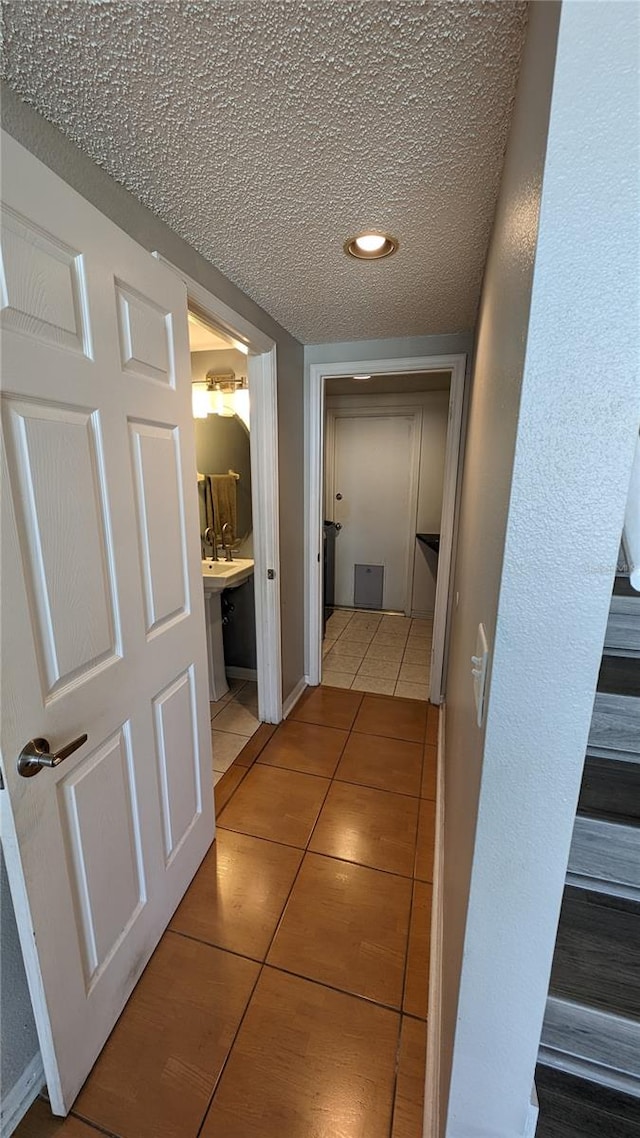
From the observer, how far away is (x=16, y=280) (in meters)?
0.79

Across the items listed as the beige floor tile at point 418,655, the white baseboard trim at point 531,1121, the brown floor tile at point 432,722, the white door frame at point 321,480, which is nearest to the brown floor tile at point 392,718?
the brown floor tile at point 432,722

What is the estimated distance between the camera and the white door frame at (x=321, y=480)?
94.1 inches

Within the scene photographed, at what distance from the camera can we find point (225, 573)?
2.55 m

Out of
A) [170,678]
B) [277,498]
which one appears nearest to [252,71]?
[170,678]

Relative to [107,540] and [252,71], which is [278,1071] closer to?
[107,540]

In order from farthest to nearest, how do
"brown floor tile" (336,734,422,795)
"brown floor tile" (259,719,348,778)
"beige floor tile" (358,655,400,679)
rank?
1. "beige floor tile" (358,655,400,679)
2. "brown floor tile" (259,719,348,778)
3. "brown floor tile" (336,734,422,795)

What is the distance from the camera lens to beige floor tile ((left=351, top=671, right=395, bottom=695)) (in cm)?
296

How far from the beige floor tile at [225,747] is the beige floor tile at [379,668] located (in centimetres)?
112

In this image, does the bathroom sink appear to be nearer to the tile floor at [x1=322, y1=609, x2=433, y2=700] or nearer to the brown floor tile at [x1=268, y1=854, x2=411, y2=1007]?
the tile floor at [x1=322, y1=609, x2=433, y2=700]

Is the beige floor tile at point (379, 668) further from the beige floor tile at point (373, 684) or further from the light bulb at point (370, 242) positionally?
the light bulb at point (370, 242)

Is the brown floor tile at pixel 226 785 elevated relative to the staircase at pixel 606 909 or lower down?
lower down

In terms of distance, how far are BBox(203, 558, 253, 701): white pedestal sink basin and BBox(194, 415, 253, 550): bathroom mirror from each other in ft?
0.79

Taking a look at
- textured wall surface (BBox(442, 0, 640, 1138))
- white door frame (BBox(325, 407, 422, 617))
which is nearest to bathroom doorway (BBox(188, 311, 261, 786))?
white door frame (BBox(325, 407, 422, 617))

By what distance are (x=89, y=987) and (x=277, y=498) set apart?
187 centimetres
